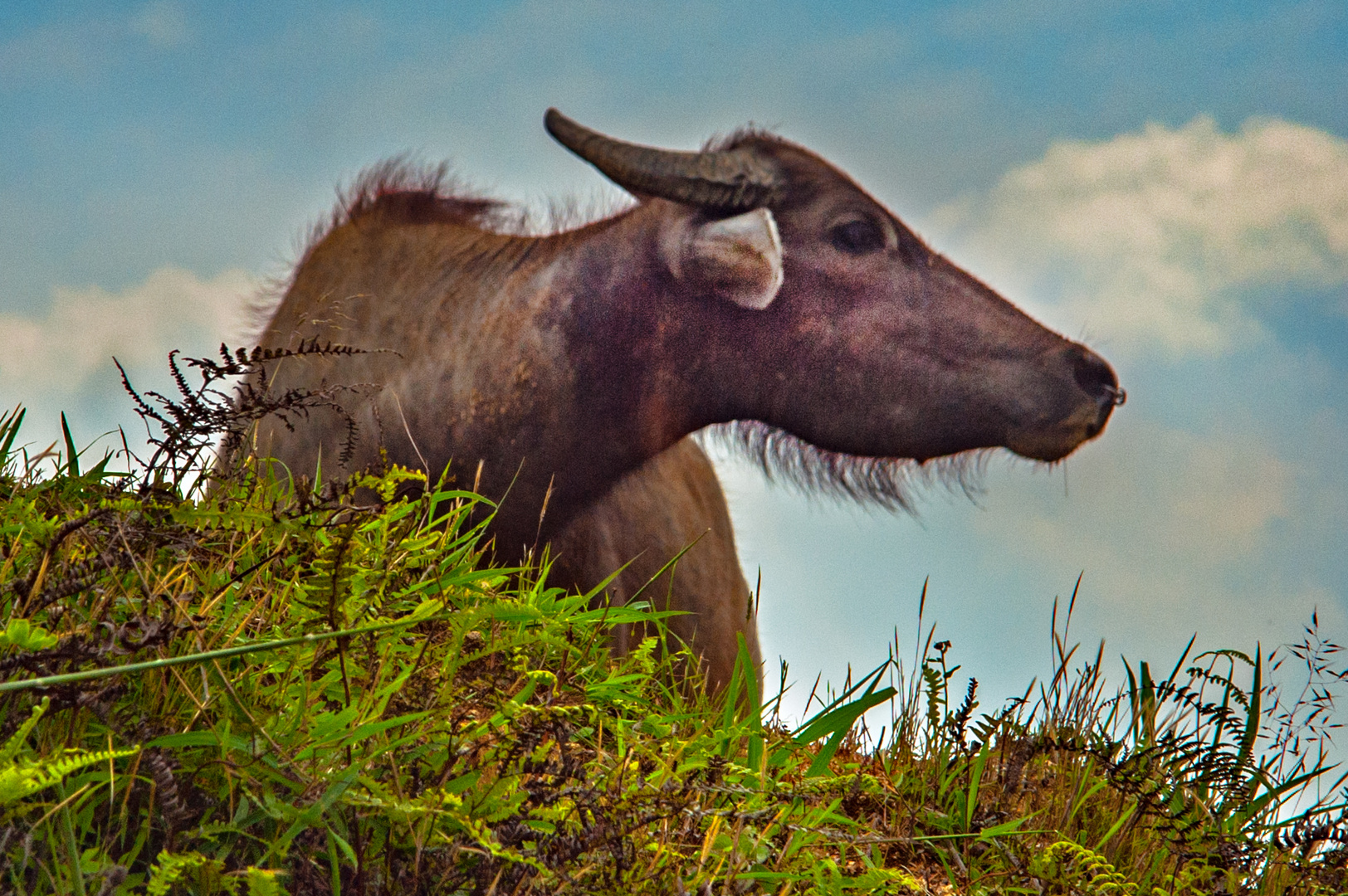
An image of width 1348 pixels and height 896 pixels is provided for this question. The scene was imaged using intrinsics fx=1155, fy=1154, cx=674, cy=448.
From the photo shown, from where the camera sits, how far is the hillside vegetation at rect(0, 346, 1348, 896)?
162 cm

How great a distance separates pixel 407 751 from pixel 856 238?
3765mm

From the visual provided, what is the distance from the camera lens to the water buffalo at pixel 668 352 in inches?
189

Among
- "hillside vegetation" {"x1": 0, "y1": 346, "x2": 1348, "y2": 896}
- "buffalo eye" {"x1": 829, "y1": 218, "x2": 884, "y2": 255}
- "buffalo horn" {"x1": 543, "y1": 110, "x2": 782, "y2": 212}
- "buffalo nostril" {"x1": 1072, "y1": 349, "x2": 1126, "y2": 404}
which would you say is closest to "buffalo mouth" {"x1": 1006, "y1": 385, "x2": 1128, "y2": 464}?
"buffalo nostril" {"x1": 1072, "y1": 349, "x2": 1126, "y2": 404}

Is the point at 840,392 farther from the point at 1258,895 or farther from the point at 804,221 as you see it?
the point at 1258,895

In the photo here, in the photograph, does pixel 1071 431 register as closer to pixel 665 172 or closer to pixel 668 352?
pixel 668 352

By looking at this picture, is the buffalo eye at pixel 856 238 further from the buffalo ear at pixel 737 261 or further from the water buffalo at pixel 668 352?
the buffalo ear at pixel 737 261

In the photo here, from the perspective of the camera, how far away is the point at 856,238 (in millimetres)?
5109

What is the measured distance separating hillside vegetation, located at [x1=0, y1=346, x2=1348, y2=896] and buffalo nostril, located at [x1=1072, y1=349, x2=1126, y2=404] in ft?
6.97

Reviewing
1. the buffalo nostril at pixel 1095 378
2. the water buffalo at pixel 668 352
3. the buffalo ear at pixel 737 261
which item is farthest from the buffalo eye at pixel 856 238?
the buffalo nostril at pixel 1095 378

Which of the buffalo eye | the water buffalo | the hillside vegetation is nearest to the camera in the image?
the hillside vegetation

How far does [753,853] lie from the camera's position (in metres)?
1.94

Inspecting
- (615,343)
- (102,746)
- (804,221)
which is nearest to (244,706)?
(102,746)

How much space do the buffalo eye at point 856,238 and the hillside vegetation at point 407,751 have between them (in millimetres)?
2600

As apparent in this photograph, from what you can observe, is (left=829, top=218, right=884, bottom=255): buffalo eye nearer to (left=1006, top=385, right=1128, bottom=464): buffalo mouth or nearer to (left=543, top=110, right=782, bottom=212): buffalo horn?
(left=543, top=110, right=782, bottom=212): buffalo horn
